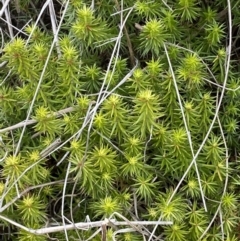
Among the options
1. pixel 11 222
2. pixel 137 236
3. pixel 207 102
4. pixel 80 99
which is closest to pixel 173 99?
pixel 207 102

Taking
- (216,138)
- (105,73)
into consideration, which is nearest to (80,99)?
(105,73)

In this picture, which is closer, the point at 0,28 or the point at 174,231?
the point at 174,231

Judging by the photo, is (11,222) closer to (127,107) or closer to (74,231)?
(74,231)

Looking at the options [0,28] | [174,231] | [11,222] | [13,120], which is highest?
[0,28]

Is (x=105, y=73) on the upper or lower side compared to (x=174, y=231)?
upper

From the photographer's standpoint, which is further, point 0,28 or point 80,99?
point 0,28

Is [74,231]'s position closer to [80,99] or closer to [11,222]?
[11,222]
